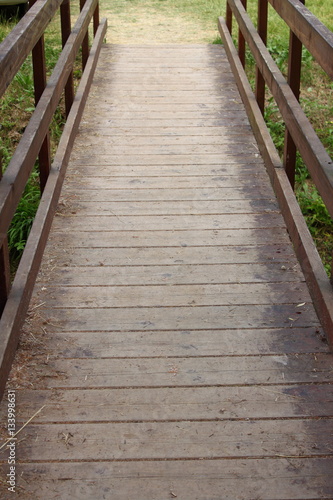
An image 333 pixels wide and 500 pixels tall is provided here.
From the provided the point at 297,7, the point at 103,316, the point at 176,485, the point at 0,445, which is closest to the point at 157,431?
the point at 176,485

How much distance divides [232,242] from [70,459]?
1.74 meters

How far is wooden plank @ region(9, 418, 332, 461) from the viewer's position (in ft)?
8.64

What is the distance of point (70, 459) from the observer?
2613mm

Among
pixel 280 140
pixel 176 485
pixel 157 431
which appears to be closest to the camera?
pixel 176 485

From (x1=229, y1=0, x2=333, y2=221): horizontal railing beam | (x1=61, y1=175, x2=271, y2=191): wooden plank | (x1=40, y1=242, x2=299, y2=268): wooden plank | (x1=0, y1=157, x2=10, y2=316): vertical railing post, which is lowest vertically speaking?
(x1=40, y1=242, x2=299, y2=268): wooden plank

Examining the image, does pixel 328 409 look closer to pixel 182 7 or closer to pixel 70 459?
pixel 70 459

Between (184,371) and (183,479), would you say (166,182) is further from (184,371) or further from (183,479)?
(183,479)

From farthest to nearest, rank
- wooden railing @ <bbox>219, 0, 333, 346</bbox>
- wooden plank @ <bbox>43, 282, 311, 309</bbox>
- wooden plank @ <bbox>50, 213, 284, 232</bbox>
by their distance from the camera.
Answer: wooden plank @ <bbox>50, 213, 284, 232</bbox> < wooden plank @ <bbox>43, 282, 311, 309</bbox> < wooden railing @ <bbox>219, 0, 333, 346</bbox>

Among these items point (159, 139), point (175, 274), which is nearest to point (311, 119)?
point (159, 139)

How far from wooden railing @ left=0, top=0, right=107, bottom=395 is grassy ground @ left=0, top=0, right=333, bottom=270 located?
2.34 feet

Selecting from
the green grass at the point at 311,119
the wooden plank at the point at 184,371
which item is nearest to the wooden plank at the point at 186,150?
the green grass at the point at 311,119

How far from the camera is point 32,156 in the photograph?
364 centimetres

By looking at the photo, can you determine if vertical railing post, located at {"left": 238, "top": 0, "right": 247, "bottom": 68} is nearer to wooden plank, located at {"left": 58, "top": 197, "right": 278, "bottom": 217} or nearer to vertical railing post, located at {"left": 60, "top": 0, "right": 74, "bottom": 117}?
vertical railing post, located at {"left": 60, "top": 0, "right": 74, "bottom": 117}

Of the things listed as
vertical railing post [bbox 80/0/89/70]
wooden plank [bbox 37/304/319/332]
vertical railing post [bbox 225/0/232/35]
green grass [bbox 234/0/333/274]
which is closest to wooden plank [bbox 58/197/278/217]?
green grass [bbox 234/0/333/274]
